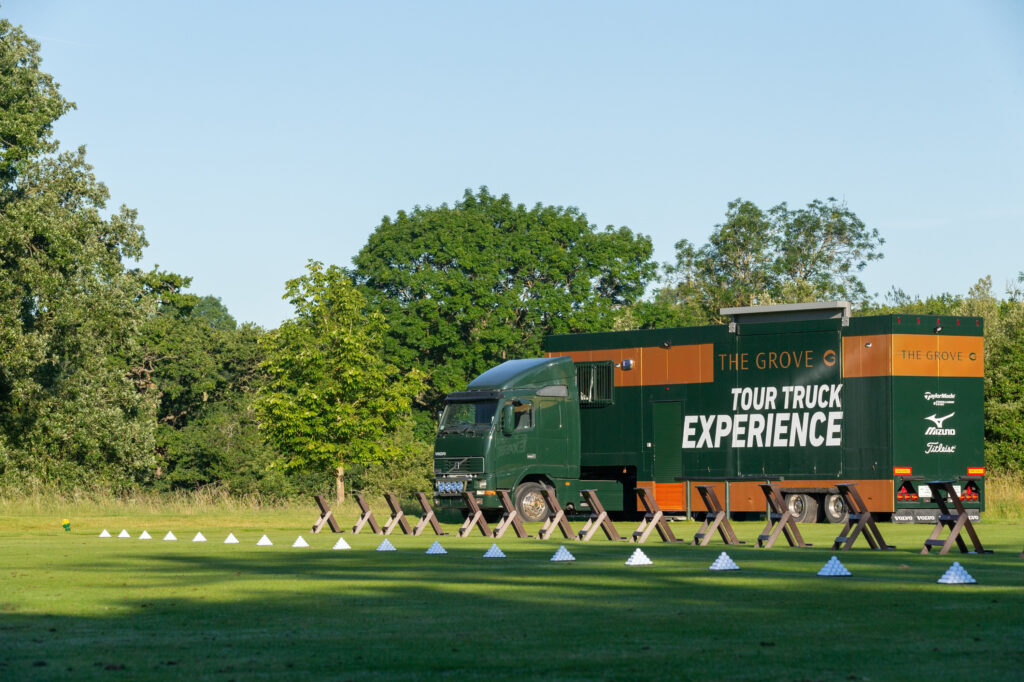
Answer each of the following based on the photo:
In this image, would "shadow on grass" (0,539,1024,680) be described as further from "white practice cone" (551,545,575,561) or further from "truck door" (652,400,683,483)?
"truck door" (652,400,683,483)

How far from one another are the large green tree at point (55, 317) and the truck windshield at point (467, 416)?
55.1 feet

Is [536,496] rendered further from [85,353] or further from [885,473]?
[85,353]

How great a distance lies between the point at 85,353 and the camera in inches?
1849

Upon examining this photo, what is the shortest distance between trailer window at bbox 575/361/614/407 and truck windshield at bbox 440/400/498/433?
2.78 meters

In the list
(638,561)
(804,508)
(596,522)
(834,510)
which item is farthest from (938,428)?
(638,561)

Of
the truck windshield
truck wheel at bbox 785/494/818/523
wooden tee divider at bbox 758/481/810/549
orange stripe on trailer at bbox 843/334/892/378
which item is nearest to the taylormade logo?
orange stripe on trailer at bbox 843/334/892/378

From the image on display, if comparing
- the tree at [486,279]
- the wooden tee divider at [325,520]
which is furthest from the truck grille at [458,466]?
the tree at [486,279]

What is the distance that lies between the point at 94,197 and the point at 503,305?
72.1 ft

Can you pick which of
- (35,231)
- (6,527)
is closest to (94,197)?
(35,231)

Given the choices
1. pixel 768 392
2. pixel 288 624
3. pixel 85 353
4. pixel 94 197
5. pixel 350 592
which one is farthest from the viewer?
pixel 94 197

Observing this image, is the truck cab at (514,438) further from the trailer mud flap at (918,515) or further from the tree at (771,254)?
the tree at (771,254)

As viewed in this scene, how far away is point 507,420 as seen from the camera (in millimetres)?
31266

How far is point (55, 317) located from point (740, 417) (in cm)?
2620

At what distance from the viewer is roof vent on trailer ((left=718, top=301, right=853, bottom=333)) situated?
1156 inches
